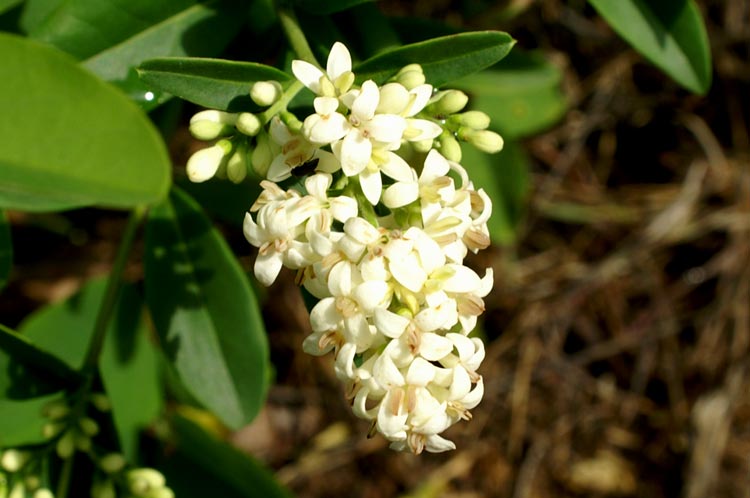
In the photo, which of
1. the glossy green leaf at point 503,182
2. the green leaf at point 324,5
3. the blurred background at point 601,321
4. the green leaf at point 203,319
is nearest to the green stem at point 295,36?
the green leaf at point 324,5

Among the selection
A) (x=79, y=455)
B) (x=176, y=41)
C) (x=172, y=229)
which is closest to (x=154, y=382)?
(x=79, y=455)

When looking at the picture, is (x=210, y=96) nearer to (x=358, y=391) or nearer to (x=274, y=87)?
(x=274, y=87)

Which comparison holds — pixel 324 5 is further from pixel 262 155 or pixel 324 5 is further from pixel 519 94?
pixel 519 94

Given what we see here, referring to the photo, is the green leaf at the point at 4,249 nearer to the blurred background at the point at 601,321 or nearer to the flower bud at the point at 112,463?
the flower bud at the point at 112,463

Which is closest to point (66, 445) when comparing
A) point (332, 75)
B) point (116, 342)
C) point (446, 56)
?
point (116, 342)

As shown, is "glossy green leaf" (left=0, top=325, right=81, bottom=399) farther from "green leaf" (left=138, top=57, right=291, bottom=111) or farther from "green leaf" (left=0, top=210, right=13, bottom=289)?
"green leaf" (left=138, top=57, right=291, bottom=111)
